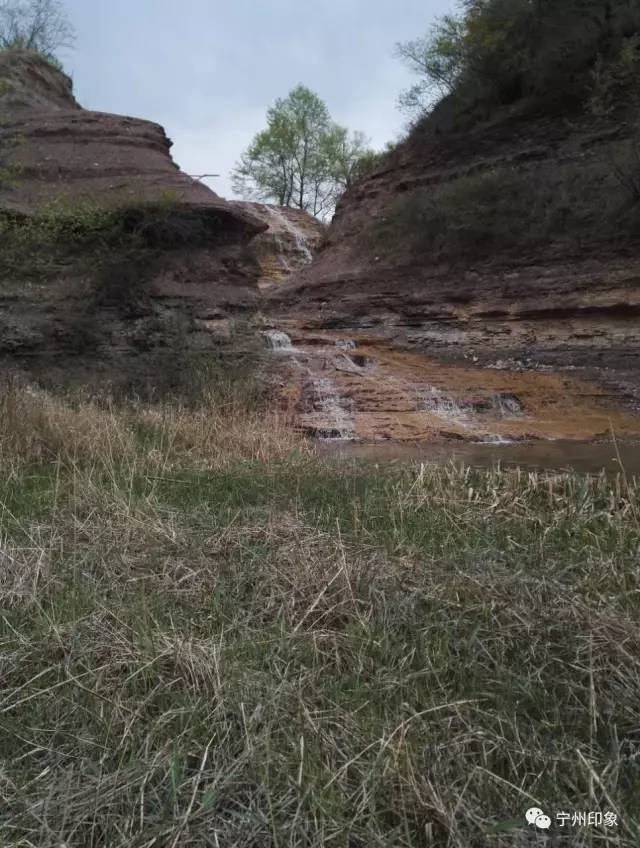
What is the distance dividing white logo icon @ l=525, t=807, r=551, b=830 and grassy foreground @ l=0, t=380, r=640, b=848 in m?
0.02

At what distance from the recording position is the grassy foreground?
162 cm

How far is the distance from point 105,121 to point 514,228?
11412 millimetres

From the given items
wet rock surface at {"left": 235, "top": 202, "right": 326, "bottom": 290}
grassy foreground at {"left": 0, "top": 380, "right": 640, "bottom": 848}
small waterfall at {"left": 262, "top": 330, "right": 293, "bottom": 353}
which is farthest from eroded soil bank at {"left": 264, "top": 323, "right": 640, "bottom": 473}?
wet rock surface at {"left": 235, "top": 202, "right": 326, "bottom": 290}

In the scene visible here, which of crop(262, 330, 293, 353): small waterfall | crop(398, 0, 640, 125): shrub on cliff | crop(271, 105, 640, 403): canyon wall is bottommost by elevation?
crop(262, 330, 293, 353): small waterfall

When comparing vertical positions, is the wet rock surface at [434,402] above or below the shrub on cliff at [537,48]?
below

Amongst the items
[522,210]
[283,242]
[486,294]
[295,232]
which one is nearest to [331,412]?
[486,294]

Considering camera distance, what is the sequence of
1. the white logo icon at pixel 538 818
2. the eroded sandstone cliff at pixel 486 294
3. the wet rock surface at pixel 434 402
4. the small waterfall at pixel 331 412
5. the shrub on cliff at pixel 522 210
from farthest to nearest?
the shrub on cliff at pixel 522 210
the eroded sandstone cliff at pixel 486 294
the small waterfall at pixel 331 412
the wet rock surface at pixel 434 402
the white logo icon at pixel 538 818

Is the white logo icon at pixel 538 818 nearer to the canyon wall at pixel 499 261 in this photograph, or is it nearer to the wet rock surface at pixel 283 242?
the canyon wall at pixel 499 261

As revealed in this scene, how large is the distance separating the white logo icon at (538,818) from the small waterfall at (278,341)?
38.6ft

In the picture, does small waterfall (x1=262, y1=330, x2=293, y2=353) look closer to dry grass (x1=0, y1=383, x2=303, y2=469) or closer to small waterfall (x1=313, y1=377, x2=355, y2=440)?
small waterfall (x1=313, y1=377, x2=355, y2=440)

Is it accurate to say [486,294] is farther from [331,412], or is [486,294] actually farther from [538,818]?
[538,818]

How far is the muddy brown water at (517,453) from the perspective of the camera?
280 inches

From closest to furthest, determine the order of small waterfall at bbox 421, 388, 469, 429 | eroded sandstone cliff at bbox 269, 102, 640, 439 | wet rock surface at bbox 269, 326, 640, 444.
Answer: wet rock surface at bbox 269, 326, 640, 444, small waterfall at bbox 421, 388, 469, 429, eroded sandstone cliff at bbox 269, 102, 640, 439

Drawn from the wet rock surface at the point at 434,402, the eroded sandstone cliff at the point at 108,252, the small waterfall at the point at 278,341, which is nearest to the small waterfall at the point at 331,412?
the wet rock surface at the point at 434,402
